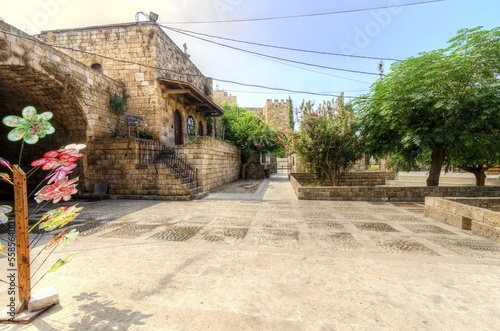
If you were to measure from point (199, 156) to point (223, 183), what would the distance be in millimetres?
4160

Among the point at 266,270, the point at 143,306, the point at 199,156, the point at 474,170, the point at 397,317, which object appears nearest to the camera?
the point at 397,317

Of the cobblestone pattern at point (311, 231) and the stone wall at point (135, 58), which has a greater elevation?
the stone wall at point (135, 58)

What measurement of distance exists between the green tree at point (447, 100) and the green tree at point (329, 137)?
4.20 feet

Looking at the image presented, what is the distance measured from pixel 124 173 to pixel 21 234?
7.82 m

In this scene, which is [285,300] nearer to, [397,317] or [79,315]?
[397,317]

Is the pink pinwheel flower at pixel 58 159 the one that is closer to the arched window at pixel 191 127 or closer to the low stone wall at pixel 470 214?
the low stone wall at pixel 470 214

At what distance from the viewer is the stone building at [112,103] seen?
24.6 feet

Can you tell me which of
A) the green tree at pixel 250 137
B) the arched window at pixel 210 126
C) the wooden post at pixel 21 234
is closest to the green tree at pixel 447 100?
the wooden post at pixel 21 234

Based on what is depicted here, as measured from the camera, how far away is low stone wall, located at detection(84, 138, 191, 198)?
8891 millimetres

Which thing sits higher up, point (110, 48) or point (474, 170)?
point (110, 48)

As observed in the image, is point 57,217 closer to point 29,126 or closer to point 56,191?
point 56,191

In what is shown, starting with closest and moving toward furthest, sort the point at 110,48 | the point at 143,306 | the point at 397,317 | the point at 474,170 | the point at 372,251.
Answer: the point at 397,317 → the point at 143,306 → the point at 372,251 → the point at 110,48 → the point at 474,170

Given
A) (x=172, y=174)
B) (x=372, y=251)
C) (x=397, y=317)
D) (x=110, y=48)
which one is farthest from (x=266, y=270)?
(x=110, y=48)

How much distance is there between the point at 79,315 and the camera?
208 cm
